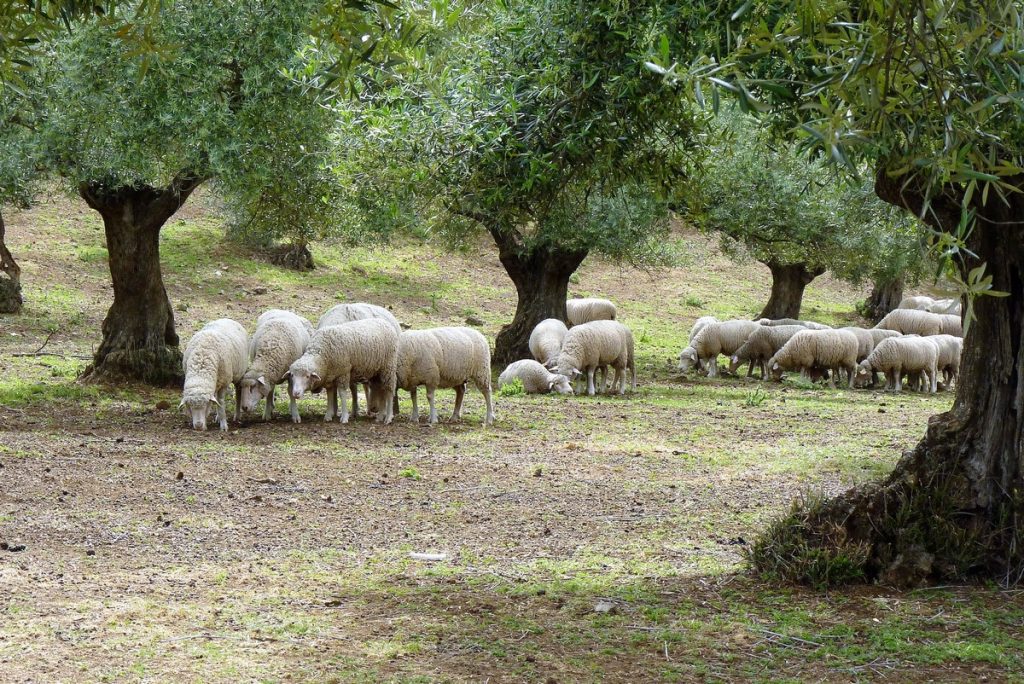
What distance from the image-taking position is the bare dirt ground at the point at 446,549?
554 cm

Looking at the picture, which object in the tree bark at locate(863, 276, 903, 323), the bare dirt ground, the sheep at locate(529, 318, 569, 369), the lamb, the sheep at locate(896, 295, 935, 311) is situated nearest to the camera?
the bare dirt ground

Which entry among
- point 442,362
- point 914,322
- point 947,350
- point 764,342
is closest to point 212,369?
point 442,362

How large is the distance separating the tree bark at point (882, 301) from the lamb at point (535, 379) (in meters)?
19.1

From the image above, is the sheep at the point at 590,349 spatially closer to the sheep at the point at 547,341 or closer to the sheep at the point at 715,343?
the sheep at the point at 547,341

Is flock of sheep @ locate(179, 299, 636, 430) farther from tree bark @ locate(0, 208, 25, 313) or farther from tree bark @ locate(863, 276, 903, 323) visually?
tree bark @ locate(863, 276, 903, 323)

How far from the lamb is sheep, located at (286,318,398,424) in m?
4.81

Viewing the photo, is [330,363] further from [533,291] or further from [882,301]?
[882,301]

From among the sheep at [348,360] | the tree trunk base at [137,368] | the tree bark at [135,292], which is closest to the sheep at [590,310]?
the tree trunk base at [137,368]

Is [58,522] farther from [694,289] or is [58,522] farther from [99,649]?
[694,289]

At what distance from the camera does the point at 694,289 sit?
123 ft

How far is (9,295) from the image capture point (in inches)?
885

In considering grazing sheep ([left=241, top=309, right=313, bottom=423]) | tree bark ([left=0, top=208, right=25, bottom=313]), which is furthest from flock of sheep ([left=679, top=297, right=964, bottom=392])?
tree bark ([left=0, top=208, right=25, bottom=313])

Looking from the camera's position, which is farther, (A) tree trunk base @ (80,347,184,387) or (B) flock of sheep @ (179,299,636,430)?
(A) tree trunk base @ (80,347,184,387)

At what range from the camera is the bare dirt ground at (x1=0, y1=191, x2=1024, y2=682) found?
5.54 metres
